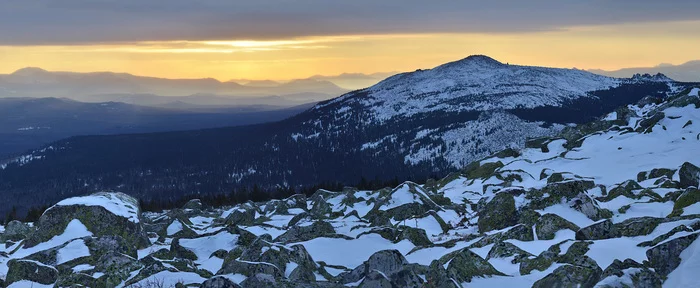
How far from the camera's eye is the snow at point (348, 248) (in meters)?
32.1

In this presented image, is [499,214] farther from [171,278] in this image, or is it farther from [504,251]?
[171,278]

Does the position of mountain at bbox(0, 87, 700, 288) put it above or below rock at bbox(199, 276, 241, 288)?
below

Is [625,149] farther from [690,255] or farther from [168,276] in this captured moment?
[168,276]

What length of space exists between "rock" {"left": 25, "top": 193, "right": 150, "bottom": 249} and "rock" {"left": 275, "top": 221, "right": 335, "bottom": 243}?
39.4 feet

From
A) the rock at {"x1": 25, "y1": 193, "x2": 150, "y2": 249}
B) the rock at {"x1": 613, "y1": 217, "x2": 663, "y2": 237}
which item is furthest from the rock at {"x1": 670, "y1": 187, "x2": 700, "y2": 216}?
the rock at {"x1": 25, "y1": 193, "x2": 150, "y2": 249}

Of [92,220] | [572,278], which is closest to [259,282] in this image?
[572,278]

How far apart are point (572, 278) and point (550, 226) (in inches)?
507

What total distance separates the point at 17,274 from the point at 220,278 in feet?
56.9

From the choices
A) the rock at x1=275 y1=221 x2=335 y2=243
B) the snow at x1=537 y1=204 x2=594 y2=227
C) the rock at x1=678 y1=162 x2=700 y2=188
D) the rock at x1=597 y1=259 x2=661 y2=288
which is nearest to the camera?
the rock at x1=597 y1=259 x2=661 y2=288

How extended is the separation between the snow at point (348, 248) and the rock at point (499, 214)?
8114mm

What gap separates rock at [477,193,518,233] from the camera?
130ft

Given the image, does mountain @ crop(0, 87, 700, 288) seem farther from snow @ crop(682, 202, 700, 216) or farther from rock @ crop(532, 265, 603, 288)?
snow @ crop(682, 202, 700, 216)

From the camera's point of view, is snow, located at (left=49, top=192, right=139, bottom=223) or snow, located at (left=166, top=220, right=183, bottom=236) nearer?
snow, located at (left=49, top=192, right=139, bottom=223)

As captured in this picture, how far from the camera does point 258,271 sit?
76.8ft
